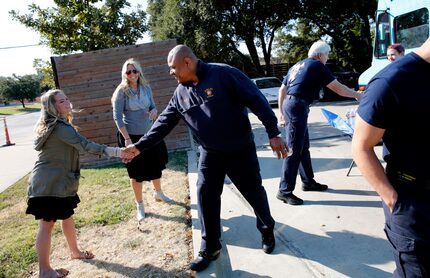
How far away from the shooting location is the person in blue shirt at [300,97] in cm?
418

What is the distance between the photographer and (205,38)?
69.7 feet

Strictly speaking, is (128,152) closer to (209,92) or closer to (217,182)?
(217,182)

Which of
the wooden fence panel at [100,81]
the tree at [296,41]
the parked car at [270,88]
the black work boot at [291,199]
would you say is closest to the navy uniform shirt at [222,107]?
the black work boot at [291,199]

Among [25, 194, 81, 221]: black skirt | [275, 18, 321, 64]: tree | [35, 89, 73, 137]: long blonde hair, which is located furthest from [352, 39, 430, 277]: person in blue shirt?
[275, 18, 321, 64]: tree

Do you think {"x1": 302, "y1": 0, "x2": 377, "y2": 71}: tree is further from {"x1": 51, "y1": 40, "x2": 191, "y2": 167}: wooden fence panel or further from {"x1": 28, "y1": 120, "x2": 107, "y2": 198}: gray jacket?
{"x1": 28, "y1": 120, "x2": 107, "y2": 198}: gray jacket

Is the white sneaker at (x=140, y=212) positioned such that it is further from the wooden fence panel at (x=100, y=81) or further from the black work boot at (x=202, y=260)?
the wooden fence panel at (x=100, y=81)

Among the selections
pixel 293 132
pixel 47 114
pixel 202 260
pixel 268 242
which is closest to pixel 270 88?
pixel 293 132

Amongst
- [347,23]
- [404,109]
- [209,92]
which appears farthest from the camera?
[347,23]

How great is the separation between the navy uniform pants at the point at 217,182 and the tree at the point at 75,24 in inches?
330

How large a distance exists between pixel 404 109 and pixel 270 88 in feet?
46.6

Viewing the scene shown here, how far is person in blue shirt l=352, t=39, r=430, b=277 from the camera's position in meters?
1.55

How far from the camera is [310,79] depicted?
417 cm

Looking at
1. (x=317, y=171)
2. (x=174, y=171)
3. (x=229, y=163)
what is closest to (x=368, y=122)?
(x=229, y=163)

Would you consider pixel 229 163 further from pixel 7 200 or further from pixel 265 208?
pixel 7 200
